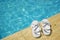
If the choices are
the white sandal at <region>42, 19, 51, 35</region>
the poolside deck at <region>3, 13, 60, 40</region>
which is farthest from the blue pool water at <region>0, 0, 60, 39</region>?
the white sandal at <region>42, 19, 51, 35</region>

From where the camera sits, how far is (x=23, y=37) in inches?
68.4

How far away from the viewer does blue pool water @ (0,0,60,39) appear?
6.31 feet

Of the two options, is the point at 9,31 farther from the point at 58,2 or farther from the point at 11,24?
the point at 58,2

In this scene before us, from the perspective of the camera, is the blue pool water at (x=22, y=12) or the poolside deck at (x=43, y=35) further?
the blue pool water at (x=22, y=12)

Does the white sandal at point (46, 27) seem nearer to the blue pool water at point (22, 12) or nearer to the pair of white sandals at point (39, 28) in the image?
the pair of white sandals at point (39, 28)

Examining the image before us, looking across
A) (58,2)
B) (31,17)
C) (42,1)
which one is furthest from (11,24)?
(58,2)

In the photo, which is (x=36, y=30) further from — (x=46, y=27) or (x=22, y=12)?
(x=22, y=12)

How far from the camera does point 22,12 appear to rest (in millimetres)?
2059

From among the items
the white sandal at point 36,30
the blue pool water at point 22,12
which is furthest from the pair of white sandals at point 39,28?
the blue pool water at point 22,12

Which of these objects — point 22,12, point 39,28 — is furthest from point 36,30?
point 22,12

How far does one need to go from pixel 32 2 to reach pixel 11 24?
50 centimetres

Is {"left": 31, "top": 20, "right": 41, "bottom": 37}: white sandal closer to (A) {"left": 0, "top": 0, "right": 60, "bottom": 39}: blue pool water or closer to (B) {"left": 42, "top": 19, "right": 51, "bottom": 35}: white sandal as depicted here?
(B) {"left": 42, "top": 19, "right": 51, "bottom": 35}: white sandal

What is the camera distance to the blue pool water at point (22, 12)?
1.92 m

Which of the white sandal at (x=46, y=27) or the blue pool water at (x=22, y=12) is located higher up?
the blue pool water at (x=22, y=12)
